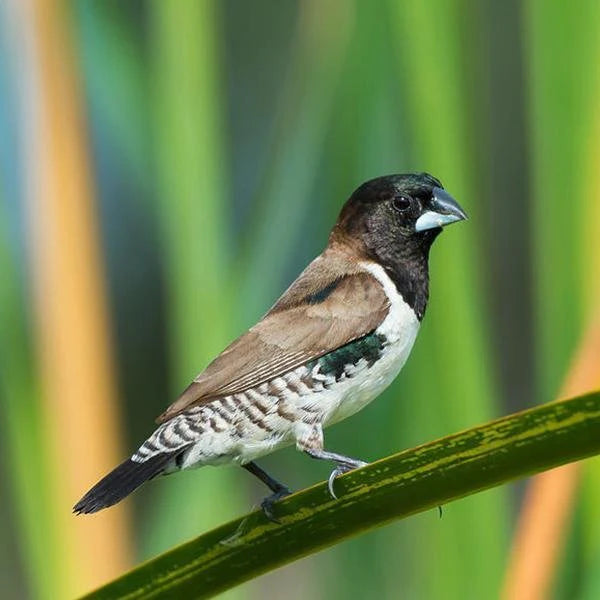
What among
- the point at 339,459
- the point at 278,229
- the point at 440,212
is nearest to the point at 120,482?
the point at 339,459

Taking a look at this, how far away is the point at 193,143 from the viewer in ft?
5.94

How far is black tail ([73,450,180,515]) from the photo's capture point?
145cm

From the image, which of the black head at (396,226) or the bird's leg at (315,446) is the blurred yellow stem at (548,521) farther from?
the black head at (396,226)

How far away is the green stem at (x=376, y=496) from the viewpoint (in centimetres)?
96

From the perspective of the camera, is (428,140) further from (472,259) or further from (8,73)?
(8,73)

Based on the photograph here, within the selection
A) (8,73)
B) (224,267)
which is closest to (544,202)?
(224,267)

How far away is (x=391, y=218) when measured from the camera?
6.78 ft

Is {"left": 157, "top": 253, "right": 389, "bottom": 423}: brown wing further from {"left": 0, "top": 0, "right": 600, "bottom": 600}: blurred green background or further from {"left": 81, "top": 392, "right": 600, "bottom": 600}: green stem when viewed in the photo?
{"left": 81, "top": 392, "right": 600, "bottom": 600}: green stem

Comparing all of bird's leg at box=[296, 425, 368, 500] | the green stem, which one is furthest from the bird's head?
the green stem

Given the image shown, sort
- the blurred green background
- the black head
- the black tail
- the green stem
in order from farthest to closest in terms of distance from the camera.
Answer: the black head → the blurred green background → the black tail → the green stem

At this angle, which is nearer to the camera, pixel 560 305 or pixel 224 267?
pixel 560 305

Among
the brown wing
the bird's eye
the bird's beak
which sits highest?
the bird's eye

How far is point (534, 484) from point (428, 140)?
48cm

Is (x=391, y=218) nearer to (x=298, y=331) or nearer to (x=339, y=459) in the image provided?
(x=298, y=331)
